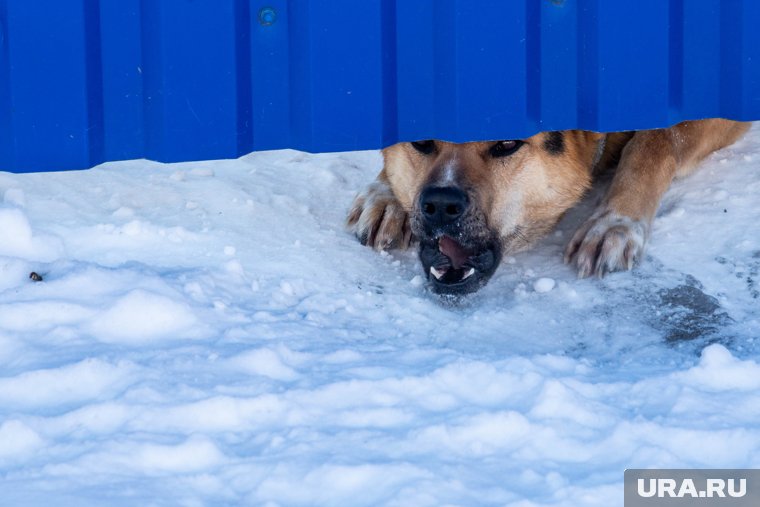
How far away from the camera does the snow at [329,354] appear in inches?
87.3

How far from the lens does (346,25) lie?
11.0 ft

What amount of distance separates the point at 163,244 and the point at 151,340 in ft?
2.23

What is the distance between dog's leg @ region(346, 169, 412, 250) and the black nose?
0.42 meters

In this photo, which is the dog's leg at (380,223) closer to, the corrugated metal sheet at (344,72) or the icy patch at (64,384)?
the corrugated metal sheet at (344,72)

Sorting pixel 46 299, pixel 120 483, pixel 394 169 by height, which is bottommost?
pixel 120 483

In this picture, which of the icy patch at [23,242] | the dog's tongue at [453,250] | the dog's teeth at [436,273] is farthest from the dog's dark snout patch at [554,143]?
the icy patch at [23,242]

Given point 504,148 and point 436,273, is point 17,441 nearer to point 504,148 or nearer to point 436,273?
point 436,273

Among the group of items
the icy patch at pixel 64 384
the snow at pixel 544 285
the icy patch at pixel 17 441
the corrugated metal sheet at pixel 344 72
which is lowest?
the icy patch at pixel 17 441

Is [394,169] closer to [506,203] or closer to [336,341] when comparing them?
[506,203]

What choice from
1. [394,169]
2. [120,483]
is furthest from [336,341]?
[394,169]

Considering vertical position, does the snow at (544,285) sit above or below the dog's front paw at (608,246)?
below

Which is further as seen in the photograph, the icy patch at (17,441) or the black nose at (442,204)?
the black nose at (442,204)

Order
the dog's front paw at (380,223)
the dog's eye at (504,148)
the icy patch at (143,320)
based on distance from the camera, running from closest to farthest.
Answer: the icy patch at (143,320) → the dog's eye at (504,148) → the dog's front paw at (380,223)

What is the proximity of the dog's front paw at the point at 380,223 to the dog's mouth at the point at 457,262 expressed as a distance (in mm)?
324
